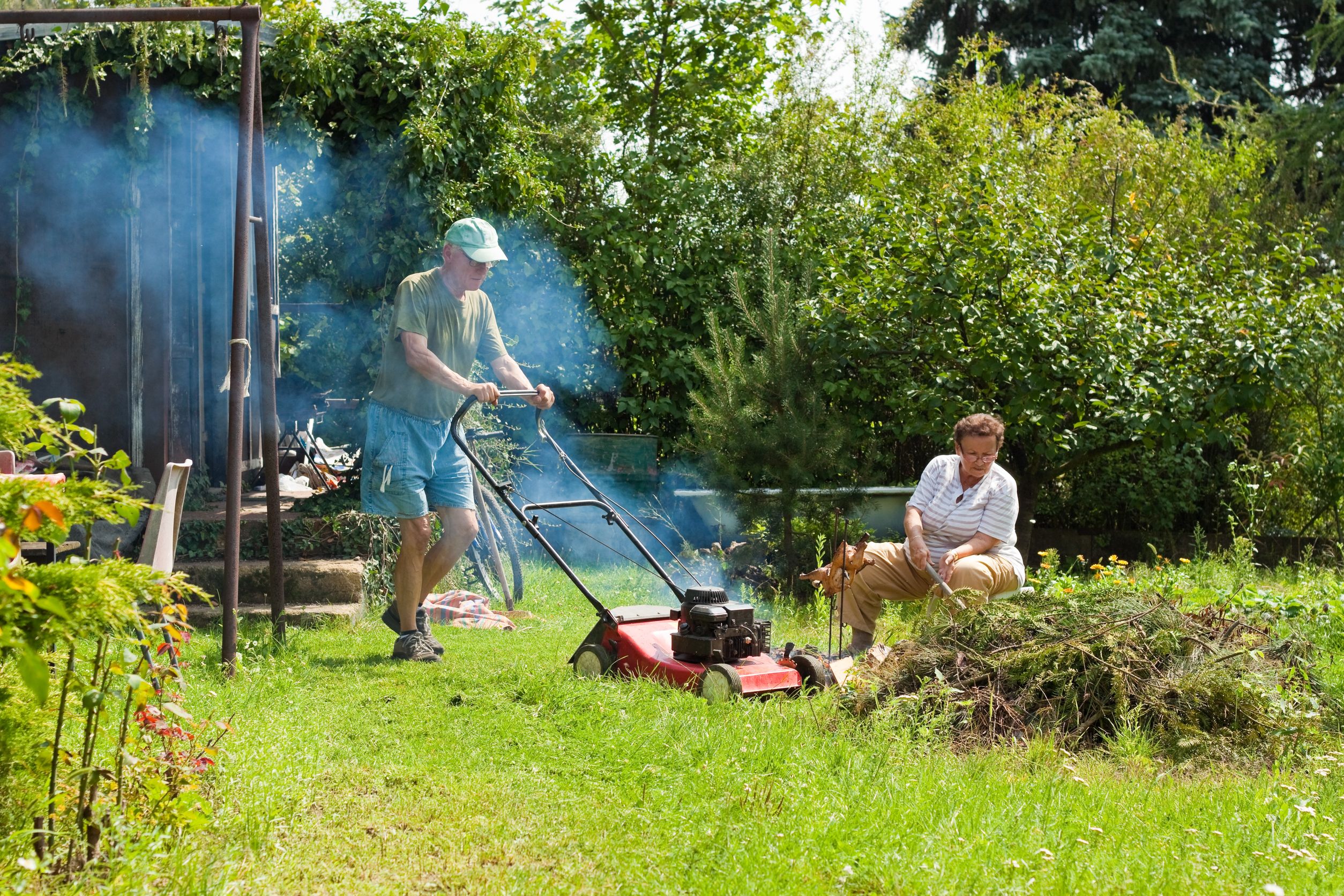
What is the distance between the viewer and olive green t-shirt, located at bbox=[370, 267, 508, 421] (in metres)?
5.68

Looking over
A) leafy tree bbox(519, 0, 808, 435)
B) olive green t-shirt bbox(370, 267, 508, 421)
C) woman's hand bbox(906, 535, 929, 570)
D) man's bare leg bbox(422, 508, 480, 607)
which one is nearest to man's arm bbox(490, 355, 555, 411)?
olive green t-shirt bbox(370, 267, 508, 421)

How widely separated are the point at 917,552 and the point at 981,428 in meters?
0.65

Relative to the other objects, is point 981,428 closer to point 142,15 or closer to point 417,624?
point 417,624

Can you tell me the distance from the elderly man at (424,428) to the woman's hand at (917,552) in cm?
179

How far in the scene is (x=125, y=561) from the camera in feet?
8.32

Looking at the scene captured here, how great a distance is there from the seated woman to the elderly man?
1.77 metres

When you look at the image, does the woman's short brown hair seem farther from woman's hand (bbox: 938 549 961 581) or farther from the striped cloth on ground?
the striped cloth on ground

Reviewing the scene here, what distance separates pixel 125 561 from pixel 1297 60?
2368cm

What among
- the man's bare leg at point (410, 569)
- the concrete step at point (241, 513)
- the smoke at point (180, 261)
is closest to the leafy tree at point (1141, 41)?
the smoke at point (180, 261)

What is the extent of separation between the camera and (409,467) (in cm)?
570

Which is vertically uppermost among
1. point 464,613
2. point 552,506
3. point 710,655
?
point 552,506

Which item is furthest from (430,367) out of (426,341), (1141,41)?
(1141,41)

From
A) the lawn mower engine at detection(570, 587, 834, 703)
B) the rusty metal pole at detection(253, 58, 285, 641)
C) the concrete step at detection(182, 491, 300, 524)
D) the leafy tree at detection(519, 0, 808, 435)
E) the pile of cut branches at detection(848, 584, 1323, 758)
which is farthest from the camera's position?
the leafy tree at detection(519, 0, 808, 435)

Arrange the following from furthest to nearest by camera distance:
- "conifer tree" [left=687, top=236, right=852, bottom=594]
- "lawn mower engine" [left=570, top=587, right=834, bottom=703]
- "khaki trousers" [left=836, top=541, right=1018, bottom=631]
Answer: "conifer tree" [left=687, top=236, right=852, bottom=594] → "khaki trousers" [left=836, top=541, right=1018, bottom=631] → "lawn mower engine" [left=570, top=587, right=834, bottom=703]
